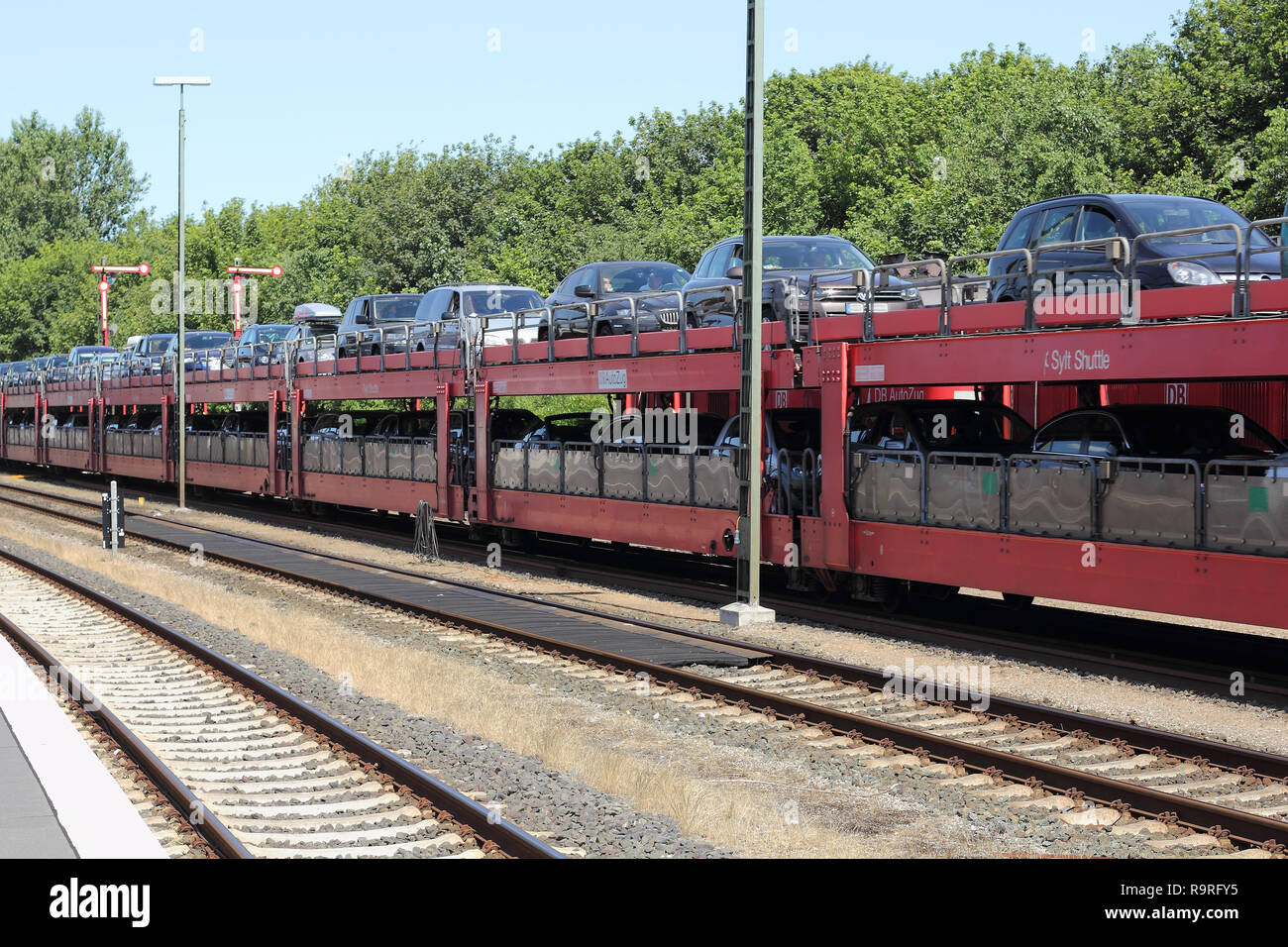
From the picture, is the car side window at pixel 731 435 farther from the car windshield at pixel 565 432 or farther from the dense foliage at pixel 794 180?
the dense foliage at pixel 794 180

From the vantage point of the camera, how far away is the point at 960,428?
1633 centimetres

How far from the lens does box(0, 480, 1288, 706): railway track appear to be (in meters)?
12.9

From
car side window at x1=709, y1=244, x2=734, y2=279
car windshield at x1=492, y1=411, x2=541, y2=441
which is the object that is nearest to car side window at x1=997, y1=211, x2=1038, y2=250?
car side window at x1=709, y1=244, x2=734, y2=279

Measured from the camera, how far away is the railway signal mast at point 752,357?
16062 millimetres

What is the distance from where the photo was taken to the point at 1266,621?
37.4 ft

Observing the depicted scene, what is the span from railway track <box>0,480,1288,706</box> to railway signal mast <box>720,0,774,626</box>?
1059 mm

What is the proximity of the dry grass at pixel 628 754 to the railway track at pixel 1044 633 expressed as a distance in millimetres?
4332

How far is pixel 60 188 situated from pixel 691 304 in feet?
384

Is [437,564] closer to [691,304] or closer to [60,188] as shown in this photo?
[691,304]

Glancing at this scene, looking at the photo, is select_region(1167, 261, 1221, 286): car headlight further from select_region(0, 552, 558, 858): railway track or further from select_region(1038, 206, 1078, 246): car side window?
select_region(0, 552, 558, 858): railway track

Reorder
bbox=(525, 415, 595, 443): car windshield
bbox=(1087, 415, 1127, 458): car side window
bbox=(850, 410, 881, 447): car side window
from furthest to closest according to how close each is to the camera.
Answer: bbox=(525, 415, 595, 443): car windshield < bbox=(850, 410, 881, 447): car side window < bbox=(1087, 415, 1127, 458): car side window

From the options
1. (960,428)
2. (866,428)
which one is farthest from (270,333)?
(960,428)

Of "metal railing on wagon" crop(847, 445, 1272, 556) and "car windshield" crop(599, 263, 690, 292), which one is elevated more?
"car windshield" crop(599, 263, 690, 292)
